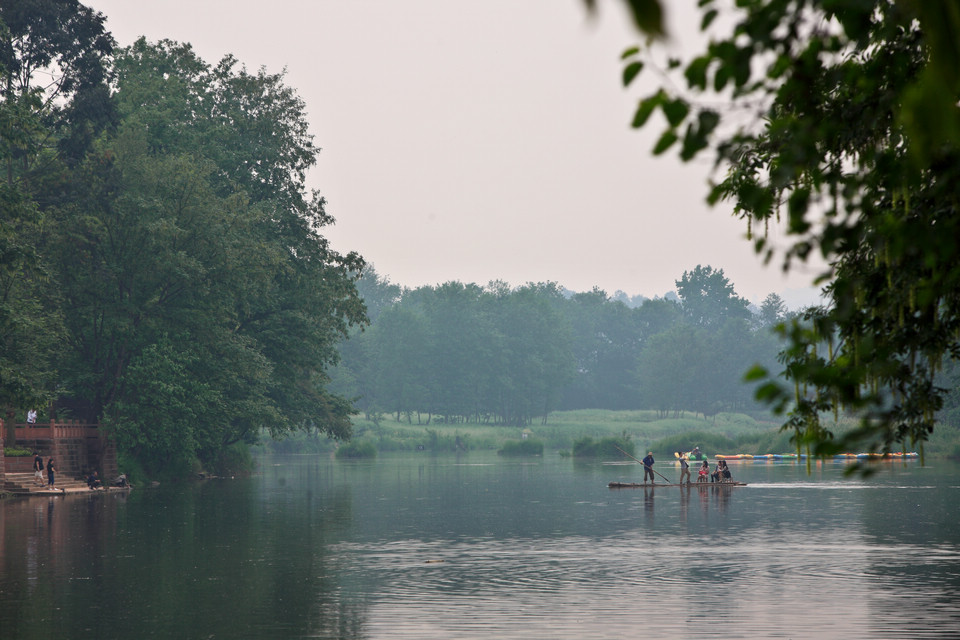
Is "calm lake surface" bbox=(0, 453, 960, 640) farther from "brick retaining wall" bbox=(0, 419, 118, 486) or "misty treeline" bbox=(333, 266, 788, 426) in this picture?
"misty treeline" bbox=(333, 266, 788, 426)

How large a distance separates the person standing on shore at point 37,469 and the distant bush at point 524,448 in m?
52.6

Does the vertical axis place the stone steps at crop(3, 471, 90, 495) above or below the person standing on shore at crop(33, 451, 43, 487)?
below

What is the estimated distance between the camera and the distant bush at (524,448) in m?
102

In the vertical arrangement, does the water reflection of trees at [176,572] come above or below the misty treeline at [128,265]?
below

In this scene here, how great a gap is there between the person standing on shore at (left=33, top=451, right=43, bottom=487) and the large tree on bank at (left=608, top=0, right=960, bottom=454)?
1961 inches

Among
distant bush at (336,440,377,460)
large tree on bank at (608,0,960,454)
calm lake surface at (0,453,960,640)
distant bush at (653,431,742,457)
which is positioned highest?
large tree on bank at (608,0,960,454)

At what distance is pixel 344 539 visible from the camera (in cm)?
3244

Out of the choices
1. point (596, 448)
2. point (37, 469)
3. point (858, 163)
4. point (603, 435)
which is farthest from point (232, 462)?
point (603, 435)

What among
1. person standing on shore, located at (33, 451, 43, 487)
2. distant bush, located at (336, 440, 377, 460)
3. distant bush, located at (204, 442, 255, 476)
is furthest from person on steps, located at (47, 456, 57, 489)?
distant bush, located at (336, 440, 377, 460)

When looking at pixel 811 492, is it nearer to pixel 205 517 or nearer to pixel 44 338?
pixel 205 517

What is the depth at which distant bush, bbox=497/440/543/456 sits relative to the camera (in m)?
102

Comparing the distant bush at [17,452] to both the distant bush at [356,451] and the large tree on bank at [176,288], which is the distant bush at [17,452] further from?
the distant bush at [356,451]

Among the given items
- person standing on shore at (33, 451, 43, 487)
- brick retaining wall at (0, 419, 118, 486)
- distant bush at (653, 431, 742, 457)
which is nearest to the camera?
person standing on shore at (33, 451, 43, 487)

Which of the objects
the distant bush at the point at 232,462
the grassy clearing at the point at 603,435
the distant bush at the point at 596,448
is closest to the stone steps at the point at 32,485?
the distant bush at the point at 232,462
